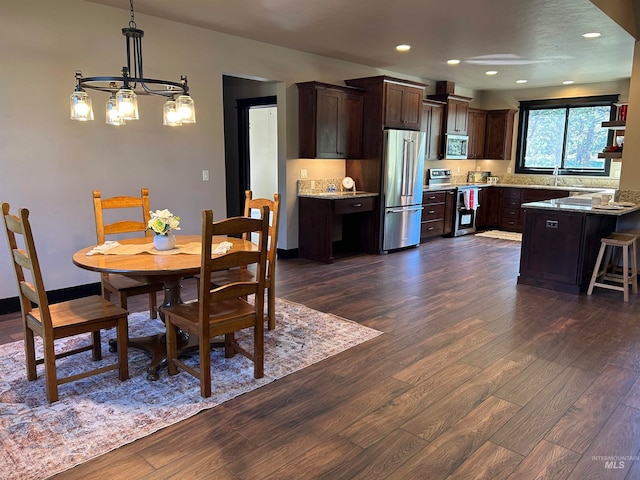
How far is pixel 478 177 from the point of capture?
9.55m

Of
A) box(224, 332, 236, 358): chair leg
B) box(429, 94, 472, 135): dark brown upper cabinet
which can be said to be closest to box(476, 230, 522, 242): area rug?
box(429, 94, 472, 135): dark brown upper cabinet

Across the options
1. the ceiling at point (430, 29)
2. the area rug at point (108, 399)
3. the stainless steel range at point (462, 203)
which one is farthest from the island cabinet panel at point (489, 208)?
the area rug at point (108, 399)

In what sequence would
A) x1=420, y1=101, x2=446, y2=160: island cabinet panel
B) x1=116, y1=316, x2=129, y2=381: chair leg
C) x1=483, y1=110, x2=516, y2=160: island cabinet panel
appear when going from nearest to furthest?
1. x1=116, y1=316, x2=129, y2=381: chair leg
2. x1=420, y1=101, x2=446, y2=160: island cabinet panel
3. x1=483, y1=110, x2=516, y2=160: island cabinet panel

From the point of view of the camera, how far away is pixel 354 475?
2.03 meters

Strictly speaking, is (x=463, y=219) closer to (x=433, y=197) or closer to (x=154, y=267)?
(x=433, y=197)

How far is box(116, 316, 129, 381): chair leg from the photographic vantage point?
271cm

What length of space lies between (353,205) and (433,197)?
209 cm

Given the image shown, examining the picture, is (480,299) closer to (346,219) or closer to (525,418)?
(525,418)

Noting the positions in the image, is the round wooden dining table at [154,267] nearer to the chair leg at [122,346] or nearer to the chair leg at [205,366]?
the chair leg at [122,346]

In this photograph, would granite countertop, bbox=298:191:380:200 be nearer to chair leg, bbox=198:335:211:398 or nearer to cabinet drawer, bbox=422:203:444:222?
cabinet drawer, bbox=422:203:444:222

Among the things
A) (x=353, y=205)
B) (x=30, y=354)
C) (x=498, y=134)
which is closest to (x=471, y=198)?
(x=498, y=134)

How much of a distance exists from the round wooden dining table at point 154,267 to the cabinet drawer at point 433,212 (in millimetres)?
4778

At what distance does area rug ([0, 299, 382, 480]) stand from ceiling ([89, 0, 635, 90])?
2.80 metres

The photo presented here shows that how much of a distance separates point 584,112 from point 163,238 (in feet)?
27.2
